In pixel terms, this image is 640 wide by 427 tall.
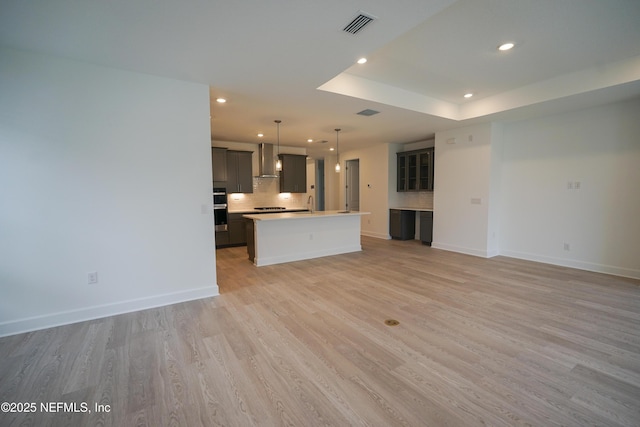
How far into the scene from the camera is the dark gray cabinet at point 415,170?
275 inches

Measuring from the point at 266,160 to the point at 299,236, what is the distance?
2878mm

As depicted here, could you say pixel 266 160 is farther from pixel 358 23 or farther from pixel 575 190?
pixel 575 190

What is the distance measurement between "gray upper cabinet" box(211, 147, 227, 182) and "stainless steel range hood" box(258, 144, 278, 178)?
0.98 metres

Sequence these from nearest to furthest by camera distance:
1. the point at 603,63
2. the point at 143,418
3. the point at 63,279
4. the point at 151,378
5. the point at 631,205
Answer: the point at 143,418
the point at 151,378
the point at 63,279
the point at 603,63
the point at 631,205

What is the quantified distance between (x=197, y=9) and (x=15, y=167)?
7.68ft

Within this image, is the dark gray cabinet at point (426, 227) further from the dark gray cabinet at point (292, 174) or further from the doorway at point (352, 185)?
the dark gray cabinet at point (292, 174)

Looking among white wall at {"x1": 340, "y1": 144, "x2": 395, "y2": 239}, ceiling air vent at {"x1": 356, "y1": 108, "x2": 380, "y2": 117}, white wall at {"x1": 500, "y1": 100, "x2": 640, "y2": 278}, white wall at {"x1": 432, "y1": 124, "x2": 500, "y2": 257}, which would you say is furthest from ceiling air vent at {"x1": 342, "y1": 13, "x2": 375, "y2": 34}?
white wall at {"x1": 340, "y1": 144, "x2": 395, "y2": 239}

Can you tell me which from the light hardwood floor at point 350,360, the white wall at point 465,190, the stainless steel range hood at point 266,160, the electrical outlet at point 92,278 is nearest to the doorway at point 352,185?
the stainless steel range hood at point 266,160

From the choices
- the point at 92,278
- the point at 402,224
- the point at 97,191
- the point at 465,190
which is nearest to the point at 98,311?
the point at 92,278

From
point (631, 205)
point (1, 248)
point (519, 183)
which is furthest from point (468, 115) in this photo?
point (1, 248)

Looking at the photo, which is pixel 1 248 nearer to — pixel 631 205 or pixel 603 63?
pixel 603 63

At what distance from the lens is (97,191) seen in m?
2.93

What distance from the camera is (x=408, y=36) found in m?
2.83

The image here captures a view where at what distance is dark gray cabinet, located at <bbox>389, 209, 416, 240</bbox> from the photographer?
7457 millimetres
